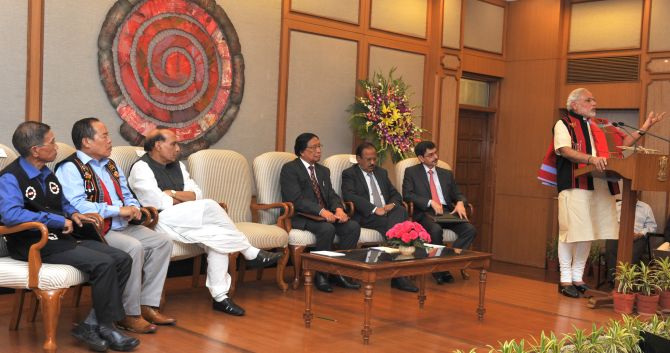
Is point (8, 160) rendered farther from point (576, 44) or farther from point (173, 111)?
point (576, 44)

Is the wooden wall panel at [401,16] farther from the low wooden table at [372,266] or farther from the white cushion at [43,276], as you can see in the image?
the white cushion at [43,276]

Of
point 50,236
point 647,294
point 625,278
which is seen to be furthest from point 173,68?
point 647,294

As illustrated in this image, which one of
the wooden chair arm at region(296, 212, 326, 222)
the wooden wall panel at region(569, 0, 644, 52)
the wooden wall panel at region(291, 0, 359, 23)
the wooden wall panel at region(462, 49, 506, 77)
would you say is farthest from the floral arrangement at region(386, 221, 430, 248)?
the wooden wall panel at region(569, 0, 644, 52)

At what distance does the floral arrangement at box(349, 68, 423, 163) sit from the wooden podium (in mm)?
1974

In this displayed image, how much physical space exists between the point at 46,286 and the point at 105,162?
3.54ft

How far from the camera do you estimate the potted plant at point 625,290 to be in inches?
224

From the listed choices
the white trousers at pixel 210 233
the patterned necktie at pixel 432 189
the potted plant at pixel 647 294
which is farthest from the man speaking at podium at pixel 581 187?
the white trousers at pixel 210 233

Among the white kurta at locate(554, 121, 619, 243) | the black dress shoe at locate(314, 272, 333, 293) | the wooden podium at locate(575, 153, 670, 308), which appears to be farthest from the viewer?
the white kurta at locate(554, 121, 619, 243)

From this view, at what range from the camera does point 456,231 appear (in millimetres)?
6996

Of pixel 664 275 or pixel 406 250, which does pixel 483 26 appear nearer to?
pixel 664 275

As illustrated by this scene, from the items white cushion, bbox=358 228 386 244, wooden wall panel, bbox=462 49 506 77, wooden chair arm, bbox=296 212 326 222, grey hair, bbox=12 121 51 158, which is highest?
wooden wall panel, bbox=462 49 506 77

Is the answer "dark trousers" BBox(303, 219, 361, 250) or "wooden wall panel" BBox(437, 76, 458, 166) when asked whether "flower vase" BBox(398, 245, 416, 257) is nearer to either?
"dark trousers" BBox(303, 219, 361, 250)

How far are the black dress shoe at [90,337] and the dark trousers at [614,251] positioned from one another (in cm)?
507

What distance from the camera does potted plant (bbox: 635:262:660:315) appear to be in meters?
5.62
